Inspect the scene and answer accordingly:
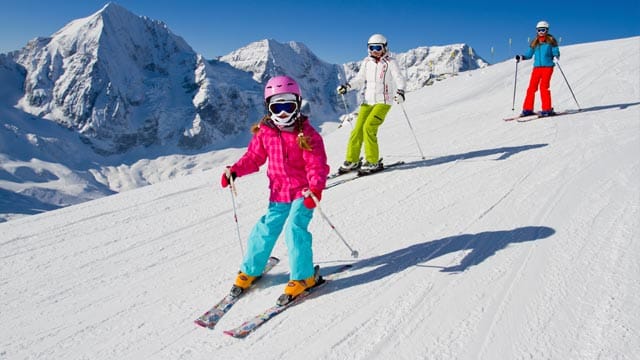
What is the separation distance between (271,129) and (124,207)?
4.36 metres

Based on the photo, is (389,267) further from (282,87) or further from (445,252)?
(282,87)

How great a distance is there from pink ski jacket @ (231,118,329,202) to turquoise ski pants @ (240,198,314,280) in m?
0.15

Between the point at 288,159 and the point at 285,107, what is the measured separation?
0.48 m

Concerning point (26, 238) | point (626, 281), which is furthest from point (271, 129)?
point (26, 238)

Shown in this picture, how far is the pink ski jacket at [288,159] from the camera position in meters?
4.10

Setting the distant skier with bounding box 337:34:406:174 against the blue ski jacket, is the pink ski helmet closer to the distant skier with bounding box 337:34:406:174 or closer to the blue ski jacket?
the distant skier with bounding box 337:34:406:174

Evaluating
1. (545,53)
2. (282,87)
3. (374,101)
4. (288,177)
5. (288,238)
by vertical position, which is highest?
(545,53)

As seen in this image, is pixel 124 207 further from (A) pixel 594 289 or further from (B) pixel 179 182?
(A) pixel 594 289

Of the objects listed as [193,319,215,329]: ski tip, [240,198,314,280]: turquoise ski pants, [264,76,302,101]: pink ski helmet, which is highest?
[264,76,302,101]: pink ski helmet

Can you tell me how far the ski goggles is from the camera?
412 cm

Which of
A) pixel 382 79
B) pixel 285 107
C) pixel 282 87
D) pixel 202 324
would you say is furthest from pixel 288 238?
pixel 382 79

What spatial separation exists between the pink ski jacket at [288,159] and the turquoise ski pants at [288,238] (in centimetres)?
15

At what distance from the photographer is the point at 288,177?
4199 mm

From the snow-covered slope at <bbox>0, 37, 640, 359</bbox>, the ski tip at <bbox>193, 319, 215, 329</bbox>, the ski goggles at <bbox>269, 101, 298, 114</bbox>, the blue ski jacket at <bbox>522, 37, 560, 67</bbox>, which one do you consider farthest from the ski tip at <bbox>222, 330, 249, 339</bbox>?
the blue ski jacket at <bbox>522, 37, 560, 67</bbox>
